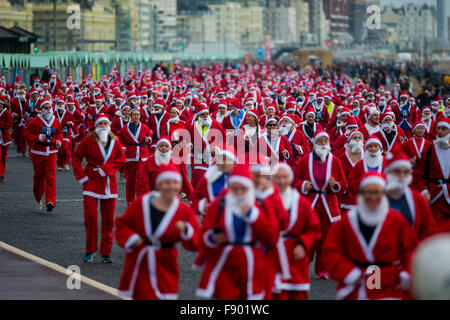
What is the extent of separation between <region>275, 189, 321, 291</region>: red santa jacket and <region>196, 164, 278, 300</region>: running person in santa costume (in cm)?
65

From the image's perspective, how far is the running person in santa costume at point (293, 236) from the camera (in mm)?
8312

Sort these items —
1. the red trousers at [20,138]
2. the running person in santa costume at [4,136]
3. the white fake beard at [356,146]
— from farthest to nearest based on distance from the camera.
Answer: the red trousers at [20,138], the running person in santa costume at [4,136], the white fake beard at [356,146]

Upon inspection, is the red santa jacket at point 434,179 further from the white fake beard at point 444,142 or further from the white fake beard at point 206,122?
the white fake beard at point 206,122

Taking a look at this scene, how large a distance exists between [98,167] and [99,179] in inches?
5.5

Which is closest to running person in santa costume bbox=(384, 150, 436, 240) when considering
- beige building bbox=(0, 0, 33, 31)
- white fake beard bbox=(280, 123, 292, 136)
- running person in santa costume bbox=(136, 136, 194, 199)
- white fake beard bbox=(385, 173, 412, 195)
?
white fake beard bbox=(385, 173, 412, 195)

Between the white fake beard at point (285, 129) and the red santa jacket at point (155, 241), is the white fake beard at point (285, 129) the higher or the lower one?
the higher one

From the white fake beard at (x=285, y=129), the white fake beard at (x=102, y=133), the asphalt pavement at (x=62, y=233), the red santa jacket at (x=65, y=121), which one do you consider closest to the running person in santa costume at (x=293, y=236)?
the asphalt pavement at (x=62, y=233)

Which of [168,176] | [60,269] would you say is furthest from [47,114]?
[168,176]

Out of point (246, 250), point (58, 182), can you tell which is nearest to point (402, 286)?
point (246, 250)

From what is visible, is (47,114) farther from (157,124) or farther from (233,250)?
(233,250)

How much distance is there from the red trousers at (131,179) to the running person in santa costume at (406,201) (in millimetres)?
9187

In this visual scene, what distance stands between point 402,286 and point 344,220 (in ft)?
1.97

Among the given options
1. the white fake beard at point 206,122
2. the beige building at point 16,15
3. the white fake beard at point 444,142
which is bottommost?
the white fake beard at point 444,142

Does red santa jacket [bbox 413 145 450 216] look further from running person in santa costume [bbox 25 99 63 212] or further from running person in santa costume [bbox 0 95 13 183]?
running person in santa costume [bbox 0 95 13 183]
